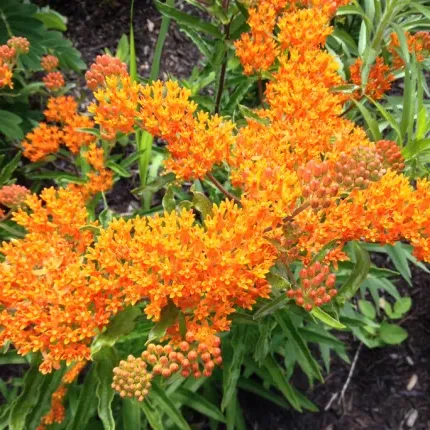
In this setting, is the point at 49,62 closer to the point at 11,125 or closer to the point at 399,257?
the point at 11,125

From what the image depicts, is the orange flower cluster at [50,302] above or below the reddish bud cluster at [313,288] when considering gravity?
below

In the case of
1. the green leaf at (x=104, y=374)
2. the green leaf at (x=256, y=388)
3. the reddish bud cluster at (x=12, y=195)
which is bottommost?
the green leaf at (x=256, y=388)

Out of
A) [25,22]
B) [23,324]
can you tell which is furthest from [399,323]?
[25,22]

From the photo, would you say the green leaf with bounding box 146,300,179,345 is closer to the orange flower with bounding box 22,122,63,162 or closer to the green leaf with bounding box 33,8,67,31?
the orange flower with bounding box 22,122,63,162

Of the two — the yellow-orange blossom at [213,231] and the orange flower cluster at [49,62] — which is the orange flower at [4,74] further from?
the yellow-orange blossom at [213,231]

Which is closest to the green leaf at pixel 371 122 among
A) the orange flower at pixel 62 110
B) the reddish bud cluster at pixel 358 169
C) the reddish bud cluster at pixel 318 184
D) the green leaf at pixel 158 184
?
the reddish bud cluster at pixel 358 169

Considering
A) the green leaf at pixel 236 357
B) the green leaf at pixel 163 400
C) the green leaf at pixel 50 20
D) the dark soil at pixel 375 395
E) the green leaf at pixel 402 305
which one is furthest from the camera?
the green leaf at pixel 50 20

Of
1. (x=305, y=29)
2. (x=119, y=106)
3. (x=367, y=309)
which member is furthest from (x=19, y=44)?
(x=367, y=309)

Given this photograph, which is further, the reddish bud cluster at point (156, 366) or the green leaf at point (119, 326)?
the green leaf at point (119, 326)
